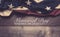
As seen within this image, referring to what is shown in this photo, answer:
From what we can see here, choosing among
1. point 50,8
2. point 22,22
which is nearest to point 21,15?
point 22,22

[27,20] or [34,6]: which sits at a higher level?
[34,6]

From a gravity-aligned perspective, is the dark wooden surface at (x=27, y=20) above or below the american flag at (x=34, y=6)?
below

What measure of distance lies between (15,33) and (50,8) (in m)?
1.07

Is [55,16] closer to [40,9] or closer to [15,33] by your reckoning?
[40,9]

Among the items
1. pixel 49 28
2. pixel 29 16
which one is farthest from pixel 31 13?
pixel 49 28

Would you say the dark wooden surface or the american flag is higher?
the american flag

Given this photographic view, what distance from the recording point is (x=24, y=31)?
24.3 feet

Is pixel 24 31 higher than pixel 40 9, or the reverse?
pixel 40 9

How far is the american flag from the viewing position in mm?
7352

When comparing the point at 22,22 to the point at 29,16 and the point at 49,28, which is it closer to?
the point at 29,16

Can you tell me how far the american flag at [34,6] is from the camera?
7352 mm

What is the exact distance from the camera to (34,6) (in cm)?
739

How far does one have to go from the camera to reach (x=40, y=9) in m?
7.35

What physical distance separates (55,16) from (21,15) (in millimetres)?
852
